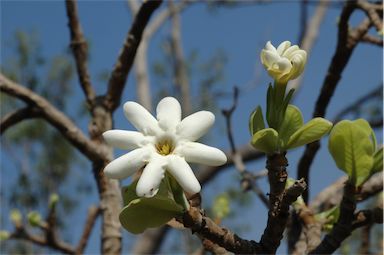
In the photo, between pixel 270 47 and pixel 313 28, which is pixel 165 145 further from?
pixel 313 28

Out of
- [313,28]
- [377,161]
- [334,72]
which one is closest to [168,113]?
[377,161]

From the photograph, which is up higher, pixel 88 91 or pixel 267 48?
pixel 88 91

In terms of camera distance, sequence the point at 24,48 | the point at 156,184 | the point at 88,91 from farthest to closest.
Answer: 1. the point at 24,48
2. the point at 88,91
3. the point at 156,184

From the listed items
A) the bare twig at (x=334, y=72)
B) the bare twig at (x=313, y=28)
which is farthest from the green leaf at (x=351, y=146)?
the bare twig at (x=313, y=28)

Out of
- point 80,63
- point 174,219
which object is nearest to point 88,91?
point 80,63

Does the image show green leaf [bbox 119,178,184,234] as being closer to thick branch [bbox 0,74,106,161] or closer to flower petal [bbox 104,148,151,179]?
flower petal [bbox 104,148,151,179]

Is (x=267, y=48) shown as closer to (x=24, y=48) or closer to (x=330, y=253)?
(x=330, y=253)

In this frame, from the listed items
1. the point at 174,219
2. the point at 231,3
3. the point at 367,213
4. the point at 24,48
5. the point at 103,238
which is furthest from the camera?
the point at 24,48
